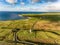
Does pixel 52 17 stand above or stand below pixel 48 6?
below

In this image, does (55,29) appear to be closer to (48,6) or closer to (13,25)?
(48,6)

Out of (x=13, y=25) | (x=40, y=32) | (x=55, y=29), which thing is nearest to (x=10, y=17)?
(x=13, y=25)

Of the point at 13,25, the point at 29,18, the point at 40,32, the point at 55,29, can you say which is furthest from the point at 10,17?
the point at 55,29

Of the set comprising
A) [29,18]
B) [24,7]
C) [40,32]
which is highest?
[24,7]

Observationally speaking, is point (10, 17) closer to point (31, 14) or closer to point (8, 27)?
point (8, 27)

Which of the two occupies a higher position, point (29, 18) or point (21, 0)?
point (21, 0)
